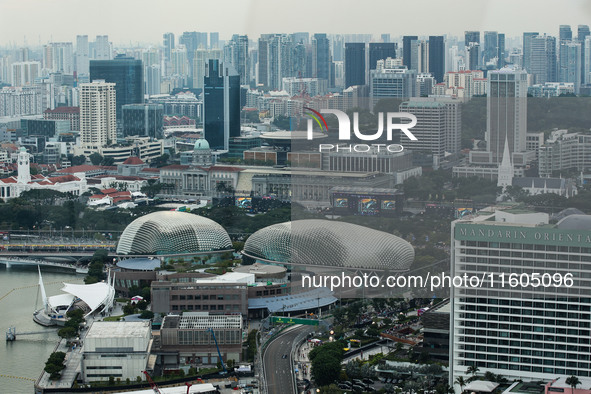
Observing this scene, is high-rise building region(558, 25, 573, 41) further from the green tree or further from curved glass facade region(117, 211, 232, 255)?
curved glass facade region(117, 211, 232, 255)

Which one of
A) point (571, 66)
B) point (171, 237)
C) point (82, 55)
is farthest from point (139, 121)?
point (171, 237)

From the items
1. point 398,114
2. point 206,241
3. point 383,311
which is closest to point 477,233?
point 398,114

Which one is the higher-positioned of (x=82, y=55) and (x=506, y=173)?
(x=82, y=55)

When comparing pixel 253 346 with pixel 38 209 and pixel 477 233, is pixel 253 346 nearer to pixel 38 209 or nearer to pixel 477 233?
pixel 477 233

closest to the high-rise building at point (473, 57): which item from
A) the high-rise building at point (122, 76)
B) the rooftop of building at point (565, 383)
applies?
the rooftop of building at point (565, 383)

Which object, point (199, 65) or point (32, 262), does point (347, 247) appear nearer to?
point (32, 262)

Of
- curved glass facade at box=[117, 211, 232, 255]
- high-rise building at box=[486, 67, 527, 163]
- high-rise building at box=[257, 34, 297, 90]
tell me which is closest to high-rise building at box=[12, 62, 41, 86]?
high-rise building at box=[257, 34, 297, 90]

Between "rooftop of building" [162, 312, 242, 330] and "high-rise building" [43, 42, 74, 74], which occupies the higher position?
"high-rise building" [43, 42, 74, 74]
